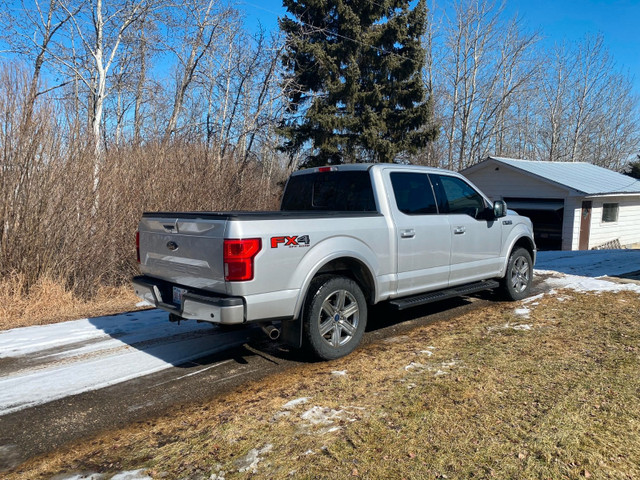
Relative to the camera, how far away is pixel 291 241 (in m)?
4.24

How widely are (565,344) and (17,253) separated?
300 inches

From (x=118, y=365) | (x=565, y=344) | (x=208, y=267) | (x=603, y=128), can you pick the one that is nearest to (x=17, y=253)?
(x=118, y=365)

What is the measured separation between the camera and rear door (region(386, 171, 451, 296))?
537cm

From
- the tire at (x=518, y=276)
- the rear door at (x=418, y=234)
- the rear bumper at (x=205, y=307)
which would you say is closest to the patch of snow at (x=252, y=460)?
the rear bumper at (x=205, y=307)

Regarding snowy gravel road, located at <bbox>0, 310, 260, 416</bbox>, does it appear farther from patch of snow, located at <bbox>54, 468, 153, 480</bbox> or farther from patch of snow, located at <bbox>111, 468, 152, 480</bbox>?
patch of snow, located at <bbox>111, 468, 152, 480</bbox>

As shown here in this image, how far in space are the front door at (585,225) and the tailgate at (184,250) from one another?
66.3 feet

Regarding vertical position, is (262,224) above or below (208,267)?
above

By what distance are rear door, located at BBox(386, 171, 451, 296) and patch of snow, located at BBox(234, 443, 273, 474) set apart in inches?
107

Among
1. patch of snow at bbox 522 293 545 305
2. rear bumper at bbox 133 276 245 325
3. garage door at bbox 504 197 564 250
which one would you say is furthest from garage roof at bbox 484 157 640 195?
rear bumper at bbox 133 276 245 325

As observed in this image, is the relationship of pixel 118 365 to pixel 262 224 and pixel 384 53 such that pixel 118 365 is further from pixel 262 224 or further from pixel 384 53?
pixel 384 53

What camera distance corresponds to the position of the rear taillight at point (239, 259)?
392 centimetres

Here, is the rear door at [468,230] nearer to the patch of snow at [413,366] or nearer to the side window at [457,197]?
the side window at [457,197]

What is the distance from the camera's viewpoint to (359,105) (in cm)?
2255

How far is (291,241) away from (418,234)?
1881 millimetres
